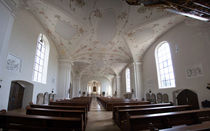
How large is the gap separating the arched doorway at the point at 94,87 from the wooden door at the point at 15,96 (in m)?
18.7

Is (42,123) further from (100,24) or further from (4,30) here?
(100,24)

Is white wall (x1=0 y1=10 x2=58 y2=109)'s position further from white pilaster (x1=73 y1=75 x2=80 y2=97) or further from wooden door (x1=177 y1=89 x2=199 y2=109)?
white pilaster (x1=73 y1=75 x2=80 y2=97)

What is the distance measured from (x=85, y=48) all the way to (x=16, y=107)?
21.9 feet

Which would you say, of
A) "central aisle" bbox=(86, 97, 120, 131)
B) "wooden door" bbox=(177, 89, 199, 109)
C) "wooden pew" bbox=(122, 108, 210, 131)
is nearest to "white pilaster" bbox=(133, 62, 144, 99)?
"wooden door" bbox=(177, 89, 199, 109)

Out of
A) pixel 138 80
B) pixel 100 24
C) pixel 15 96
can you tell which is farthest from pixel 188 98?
pixel 15 96

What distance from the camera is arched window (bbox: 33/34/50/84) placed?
745cm

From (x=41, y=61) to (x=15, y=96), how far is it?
282 cm

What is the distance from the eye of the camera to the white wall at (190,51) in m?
5.40

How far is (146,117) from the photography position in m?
2.39

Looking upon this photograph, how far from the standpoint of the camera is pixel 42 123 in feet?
7.25

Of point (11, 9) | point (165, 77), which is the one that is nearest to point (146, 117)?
point (11, 9)

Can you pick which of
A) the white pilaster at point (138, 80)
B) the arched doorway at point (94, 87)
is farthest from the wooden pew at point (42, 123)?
the arched doorway at point (94, 87)

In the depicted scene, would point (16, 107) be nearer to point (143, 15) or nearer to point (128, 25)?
point (128, 25)

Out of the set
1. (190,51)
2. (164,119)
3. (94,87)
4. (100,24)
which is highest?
(100,24)
